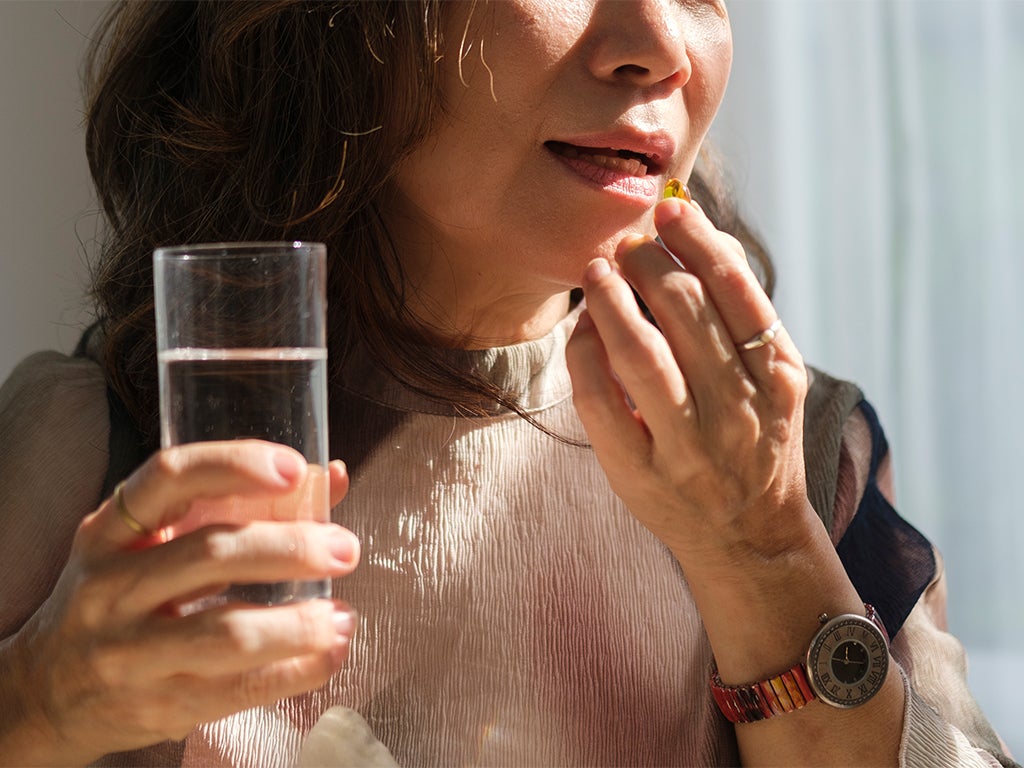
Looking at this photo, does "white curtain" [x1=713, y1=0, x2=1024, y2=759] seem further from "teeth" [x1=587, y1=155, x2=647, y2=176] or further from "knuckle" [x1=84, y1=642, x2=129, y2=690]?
"knuckle" [x1=84, y1=642, x2=129, y2=690]

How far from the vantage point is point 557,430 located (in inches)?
41.1

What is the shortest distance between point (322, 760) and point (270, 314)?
1.33ft

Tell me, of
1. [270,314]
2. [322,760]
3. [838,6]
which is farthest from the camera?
[838,6]

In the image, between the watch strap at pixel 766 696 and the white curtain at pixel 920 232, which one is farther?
the white curtain at pixel 920 232

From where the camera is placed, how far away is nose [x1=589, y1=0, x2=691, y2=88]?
0.85 m

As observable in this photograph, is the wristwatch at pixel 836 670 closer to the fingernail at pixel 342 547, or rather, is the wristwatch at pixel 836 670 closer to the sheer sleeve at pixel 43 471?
the fingernail at pixel 342 547

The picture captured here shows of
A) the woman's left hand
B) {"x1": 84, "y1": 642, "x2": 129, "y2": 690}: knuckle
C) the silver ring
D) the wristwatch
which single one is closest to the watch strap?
the wristwatch

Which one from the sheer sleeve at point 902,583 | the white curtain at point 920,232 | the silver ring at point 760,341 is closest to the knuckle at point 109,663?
the silver ring at point 760,341

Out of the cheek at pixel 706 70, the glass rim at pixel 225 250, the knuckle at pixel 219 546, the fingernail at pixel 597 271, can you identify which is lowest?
the knuckle at pixel 219 546

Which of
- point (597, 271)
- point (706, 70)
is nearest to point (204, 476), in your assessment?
point (597, 271)

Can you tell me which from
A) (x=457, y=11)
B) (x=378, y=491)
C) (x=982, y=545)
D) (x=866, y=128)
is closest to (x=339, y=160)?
(x=457, y=11)

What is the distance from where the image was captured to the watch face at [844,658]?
841mm

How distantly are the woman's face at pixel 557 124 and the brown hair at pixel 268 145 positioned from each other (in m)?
0.04

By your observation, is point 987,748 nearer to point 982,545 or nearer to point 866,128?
point 982,545
